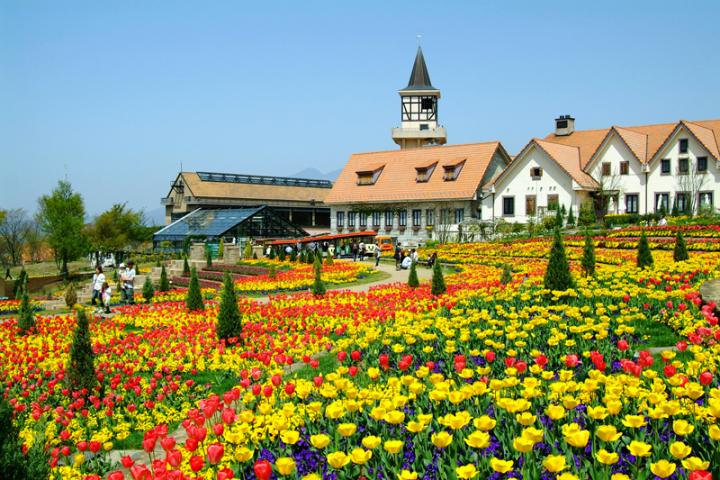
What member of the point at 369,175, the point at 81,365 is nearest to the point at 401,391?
the point at 81,365

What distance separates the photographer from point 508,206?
46094 mm

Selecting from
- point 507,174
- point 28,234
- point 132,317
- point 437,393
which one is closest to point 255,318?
point 132,317

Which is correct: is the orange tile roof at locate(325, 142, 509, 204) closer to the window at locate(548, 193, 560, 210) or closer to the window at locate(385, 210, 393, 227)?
the window at locate(385, 210, 393, 227)

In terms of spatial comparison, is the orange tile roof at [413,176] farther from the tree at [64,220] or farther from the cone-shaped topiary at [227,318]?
the cone-shaped topiary at [227,318]

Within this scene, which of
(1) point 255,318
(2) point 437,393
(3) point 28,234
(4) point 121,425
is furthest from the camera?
(3) point 28,234

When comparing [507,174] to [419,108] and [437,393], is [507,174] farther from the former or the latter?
[437,393]

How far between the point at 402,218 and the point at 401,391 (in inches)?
1761

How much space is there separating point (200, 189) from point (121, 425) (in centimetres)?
5841

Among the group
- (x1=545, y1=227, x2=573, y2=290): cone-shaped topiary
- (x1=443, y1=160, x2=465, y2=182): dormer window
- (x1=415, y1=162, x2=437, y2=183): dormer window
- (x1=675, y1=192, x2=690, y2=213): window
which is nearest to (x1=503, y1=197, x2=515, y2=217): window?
(x1=443, y1=160, x2=465, y2=182): dormer window

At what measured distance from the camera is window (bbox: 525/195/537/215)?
147 ft

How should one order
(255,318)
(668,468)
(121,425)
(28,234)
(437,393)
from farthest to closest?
(28,234)
(255,318)
(121,425)
(437,393)
(668,468)

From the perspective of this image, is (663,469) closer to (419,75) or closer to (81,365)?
(81,365)

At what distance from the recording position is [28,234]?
70312 mm

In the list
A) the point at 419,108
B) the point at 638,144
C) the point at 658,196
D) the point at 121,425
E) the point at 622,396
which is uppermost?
the point at 419,108
